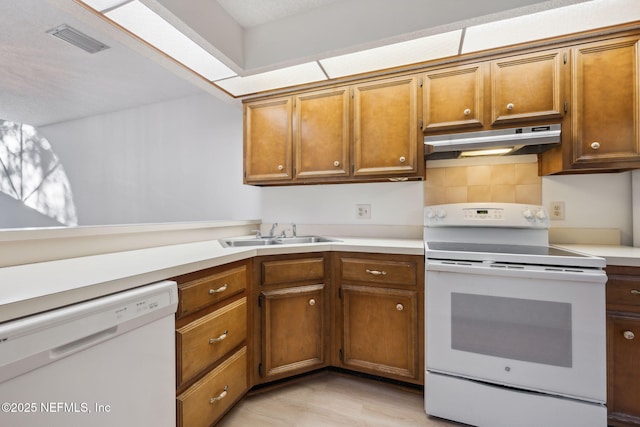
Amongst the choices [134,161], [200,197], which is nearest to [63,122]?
[134,161]

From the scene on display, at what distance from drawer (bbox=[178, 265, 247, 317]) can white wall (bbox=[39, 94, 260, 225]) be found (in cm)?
123

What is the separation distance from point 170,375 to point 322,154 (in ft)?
5.14

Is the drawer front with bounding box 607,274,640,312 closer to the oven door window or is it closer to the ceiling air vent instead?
the oven door window

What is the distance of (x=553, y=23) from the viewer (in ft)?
4.64

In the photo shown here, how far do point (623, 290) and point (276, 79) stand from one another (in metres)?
2.29

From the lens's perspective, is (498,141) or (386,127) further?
(386,127)

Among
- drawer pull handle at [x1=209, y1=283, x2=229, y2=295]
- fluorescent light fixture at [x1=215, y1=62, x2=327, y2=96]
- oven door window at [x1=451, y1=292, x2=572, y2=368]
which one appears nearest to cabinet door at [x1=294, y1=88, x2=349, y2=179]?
fluorescent light fixture at [x1=215, y1=62, x2=327, y2=96]

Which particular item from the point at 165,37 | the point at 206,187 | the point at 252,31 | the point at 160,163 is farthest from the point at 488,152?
the point at 160,163

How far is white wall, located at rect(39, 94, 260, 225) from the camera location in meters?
2.76

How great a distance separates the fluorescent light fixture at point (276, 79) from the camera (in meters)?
1.86

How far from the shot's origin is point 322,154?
203 centimetres

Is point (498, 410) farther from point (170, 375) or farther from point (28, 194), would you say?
point (28, 194)

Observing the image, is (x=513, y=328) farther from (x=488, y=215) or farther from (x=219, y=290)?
(x=219, y=290)

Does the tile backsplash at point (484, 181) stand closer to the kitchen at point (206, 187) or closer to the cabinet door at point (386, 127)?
the kitchen at point (206, 187)
